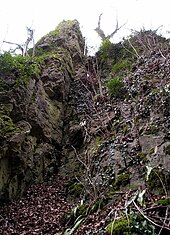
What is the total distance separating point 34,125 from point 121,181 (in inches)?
135

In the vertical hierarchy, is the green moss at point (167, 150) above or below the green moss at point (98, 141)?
below

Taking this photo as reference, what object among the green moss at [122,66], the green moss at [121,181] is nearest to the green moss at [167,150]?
the green moss at [121,181]

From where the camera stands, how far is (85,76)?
12086 mm

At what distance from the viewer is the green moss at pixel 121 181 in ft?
18.2

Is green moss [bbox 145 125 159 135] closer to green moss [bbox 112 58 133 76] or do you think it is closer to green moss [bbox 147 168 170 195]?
green moss [bbox 147 168 170 195]

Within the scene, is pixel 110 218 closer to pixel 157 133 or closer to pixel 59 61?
pixel 157 133

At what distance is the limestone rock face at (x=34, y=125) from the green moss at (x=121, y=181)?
2.49m

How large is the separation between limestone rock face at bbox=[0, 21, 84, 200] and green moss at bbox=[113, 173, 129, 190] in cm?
249

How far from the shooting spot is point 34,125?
8000mm

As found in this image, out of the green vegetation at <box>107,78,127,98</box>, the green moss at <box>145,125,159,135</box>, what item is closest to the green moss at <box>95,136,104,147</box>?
the green moss at <box>145,125,159,135</box>

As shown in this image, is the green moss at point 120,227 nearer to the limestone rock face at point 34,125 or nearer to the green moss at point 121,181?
the green moss at point 121,181

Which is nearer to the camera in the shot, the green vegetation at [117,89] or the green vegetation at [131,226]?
the green vegetation at [131,226]

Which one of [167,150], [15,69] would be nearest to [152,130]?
[167,150]

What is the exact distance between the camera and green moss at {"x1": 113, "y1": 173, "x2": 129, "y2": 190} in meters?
5.55
